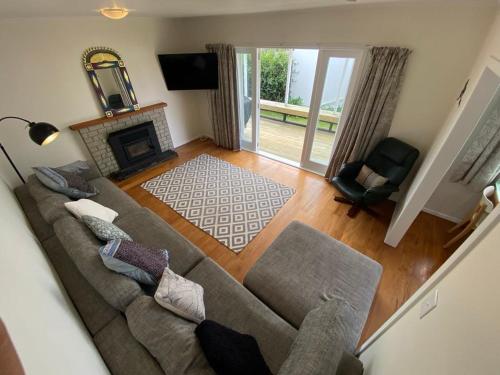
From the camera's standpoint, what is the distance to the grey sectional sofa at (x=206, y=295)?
1.02m

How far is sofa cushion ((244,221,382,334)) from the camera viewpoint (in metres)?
1.43

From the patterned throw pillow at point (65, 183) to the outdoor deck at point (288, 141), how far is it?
288cm

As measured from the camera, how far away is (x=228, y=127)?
407 cm

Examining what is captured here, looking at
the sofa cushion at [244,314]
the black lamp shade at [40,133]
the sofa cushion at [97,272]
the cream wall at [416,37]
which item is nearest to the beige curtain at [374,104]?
the cream wall at [416,37]

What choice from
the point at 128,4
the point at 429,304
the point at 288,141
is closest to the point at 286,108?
the point at 288,141

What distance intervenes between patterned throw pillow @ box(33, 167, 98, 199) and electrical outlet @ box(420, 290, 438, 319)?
2.94 metres

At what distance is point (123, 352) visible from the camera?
1.10 m

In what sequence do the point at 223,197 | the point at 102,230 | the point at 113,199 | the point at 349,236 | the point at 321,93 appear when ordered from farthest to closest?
the point at 223,197 → the point at 321,93 → the point at 349,236 → the point at 113,199 → the point at 102,230

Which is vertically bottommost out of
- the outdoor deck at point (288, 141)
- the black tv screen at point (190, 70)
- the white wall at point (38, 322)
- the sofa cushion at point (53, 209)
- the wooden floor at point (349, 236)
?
the wooden floor at point (349, 236)

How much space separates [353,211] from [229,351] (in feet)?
7.84

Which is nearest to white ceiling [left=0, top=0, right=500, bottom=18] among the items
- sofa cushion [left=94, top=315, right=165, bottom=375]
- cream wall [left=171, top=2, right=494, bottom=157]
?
cream wall [left=171, top=2, right=494, bottom=157]

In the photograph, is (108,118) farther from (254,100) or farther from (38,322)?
(38,322)

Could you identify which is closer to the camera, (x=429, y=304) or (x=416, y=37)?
(x=429, y=304)

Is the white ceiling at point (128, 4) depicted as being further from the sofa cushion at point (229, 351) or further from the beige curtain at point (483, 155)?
the sofa cushion at point (229, 351)
